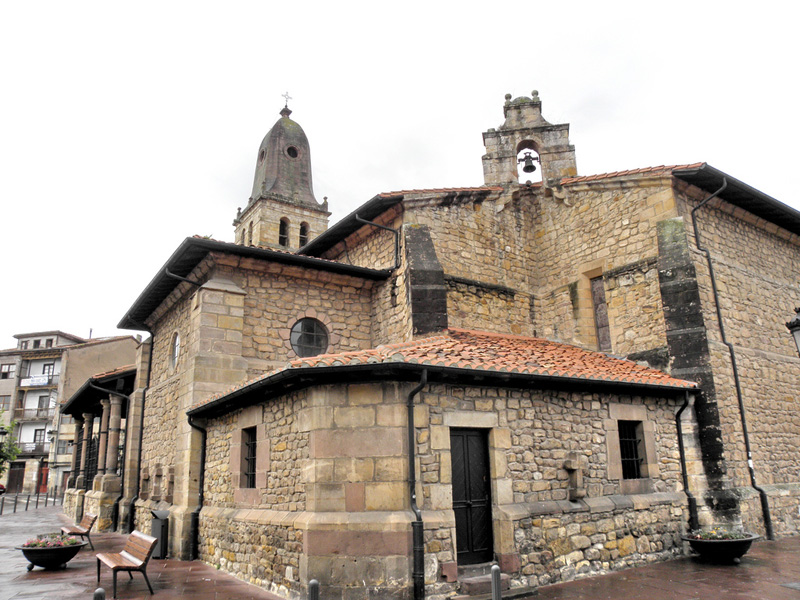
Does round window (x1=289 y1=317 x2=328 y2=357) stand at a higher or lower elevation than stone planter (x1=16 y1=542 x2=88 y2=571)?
higher

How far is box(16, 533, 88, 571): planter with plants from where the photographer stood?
963cm

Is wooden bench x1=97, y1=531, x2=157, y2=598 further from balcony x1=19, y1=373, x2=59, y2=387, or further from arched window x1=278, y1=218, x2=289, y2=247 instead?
balcony x1=19, y1=373, x2=59, y2=387

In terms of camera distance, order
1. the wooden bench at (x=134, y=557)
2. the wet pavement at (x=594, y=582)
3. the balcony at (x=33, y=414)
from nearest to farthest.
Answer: the wet pavement at (x=594, y=582)
the wooden bench at (x=134, y=557)
the balcony at (x=33, y=414)

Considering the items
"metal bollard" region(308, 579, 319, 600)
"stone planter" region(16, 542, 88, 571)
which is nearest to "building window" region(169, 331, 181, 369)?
"stone planter" region(16, 542, 88, 571)

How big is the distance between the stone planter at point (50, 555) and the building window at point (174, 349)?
461 centimetres

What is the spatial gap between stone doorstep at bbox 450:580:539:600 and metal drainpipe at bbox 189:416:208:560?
5718 mm

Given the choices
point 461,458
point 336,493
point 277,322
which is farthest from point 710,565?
point 277,322

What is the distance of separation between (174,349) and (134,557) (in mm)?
6687

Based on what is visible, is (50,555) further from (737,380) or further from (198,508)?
(737,380)

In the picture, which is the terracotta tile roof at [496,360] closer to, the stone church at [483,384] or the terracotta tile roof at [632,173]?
the stone church at [483,384]

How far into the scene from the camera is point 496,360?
335 inches

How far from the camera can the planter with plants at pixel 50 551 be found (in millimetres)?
9633

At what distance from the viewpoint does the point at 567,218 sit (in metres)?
14.2

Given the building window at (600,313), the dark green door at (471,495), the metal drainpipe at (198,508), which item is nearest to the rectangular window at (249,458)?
the metal drainpipe at (198,508)
